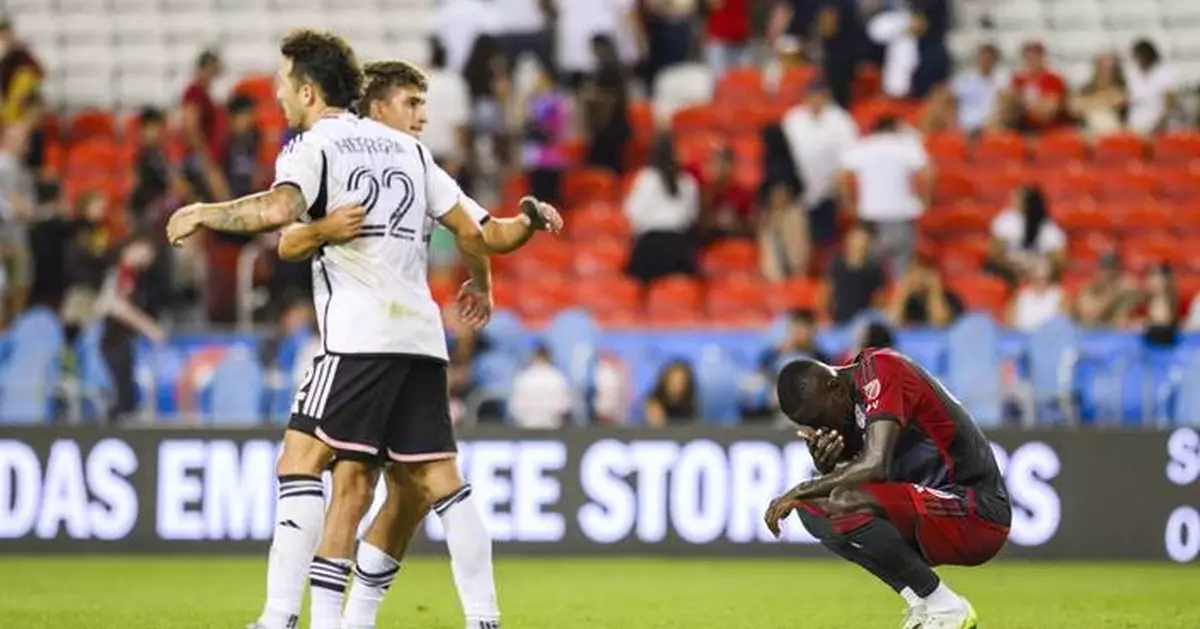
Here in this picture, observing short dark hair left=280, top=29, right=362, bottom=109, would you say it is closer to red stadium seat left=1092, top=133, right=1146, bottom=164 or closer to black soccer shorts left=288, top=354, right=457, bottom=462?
black soccer shorts left=288, top=354, right=457, bottom=462

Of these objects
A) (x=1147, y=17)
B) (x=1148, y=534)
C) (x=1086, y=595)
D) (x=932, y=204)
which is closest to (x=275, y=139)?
(x=932, y=204)

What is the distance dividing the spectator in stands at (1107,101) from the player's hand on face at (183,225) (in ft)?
44.8

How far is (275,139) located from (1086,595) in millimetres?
11306

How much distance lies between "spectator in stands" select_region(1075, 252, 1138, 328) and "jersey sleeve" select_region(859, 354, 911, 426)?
8.68 m

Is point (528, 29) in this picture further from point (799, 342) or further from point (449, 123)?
point (799, 342)

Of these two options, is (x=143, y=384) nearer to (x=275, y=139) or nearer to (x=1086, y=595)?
(x=275, y=139)

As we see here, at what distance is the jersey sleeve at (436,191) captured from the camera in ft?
28.4

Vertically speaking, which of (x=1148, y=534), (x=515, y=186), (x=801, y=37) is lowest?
(x=1148, y=534)

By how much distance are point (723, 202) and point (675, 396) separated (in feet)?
13.4

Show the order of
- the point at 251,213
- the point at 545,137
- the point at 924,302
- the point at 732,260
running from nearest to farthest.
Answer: the point at 251,213 → the point at 924,302 → the point at 732,260 → the point at 545,137

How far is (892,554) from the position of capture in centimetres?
877

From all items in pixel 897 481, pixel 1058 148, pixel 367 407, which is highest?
pixel 1058 148

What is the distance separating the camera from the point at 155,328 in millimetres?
17844

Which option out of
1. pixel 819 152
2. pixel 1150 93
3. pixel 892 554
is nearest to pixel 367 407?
pixel 892 554
